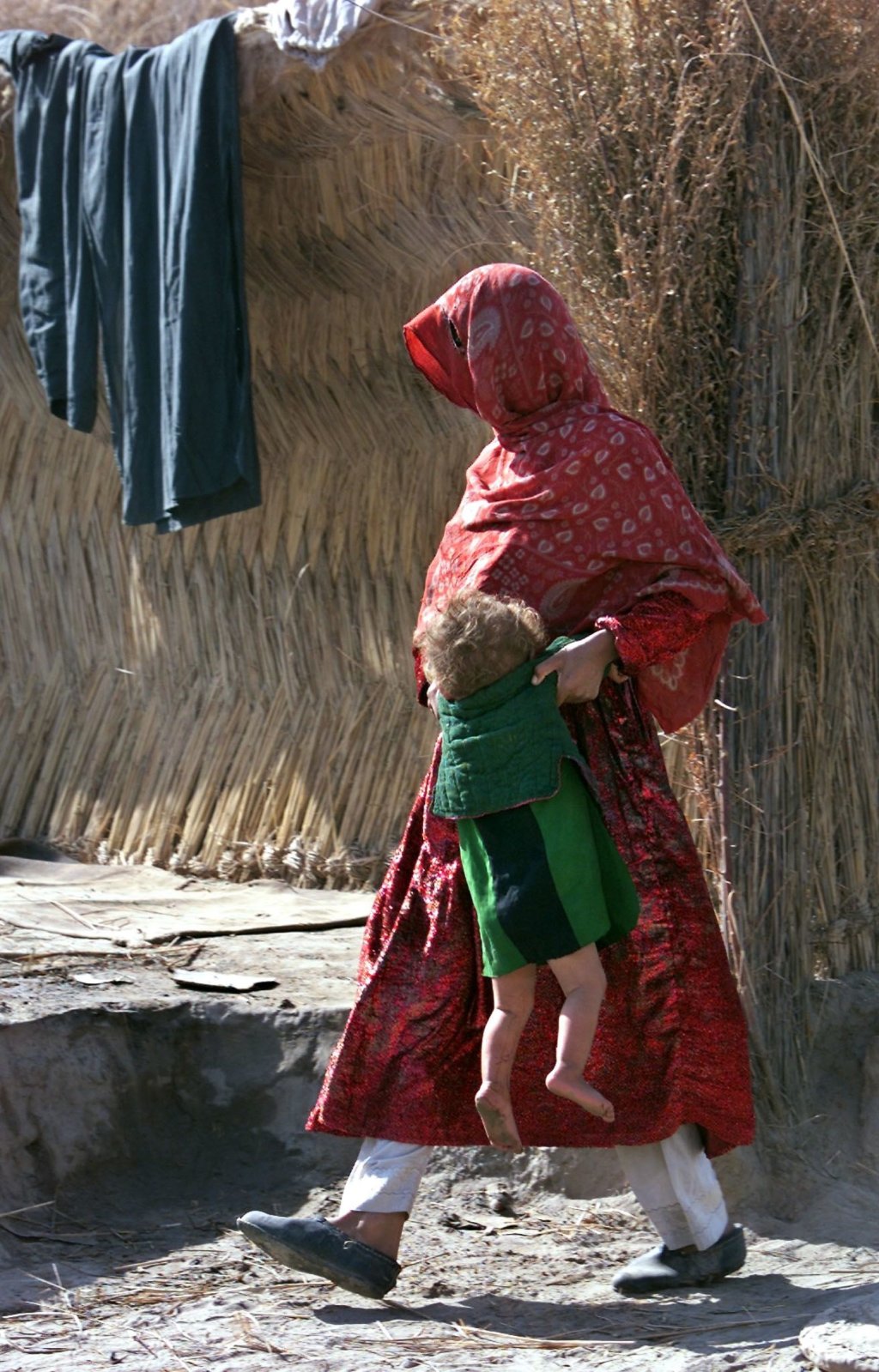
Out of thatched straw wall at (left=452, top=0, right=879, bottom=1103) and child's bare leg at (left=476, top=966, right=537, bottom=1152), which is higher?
thatched straw wall at (left=452, top=0, right=879, bottom=1103)

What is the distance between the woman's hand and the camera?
8.55 ft

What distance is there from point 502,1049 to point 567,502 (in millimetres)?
877

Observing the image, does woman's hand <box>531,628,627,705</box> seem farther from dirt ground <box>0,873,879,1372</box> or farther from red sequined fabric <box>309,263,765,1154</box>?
dirt ground <box>0,873,879,1372</box>

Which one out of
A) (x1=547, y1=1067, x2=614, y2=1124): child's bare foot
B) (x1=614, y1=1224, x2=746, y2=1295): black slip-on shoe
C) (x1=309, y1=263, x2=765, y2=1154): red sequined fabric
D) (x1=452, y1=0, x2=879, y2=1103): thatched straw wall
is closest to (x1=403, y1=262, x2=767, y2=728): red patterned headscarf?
(x1=309, y1=263, x2=765, y2=1154): red sequined fabric

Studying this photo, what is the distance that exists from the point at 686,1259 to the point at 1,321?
422 centimetres

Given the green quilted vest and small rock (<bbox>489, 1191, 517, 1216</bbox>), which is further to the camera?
small rock (<bbox>489, 1191, 517, 1216</bbox>)

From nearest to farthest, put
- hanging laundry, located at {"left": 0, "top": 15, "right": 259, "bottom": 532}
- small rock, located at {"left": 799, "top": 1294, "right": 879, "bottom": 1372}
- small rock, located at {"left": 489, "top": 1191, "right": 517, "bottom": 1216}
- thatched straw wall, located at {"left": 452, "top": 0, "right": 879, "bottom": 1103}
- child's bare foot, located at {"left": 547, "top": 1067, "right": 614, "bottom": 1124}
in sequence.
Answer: small rock, located at {"left": 799, "top": 1294, "right": 879, "bottom": 1372} → child's bare foot, located at {"left": 547, "top": 1067, "right": 614, "bottom": 1124} → thatched straw wall, located at {"left": 452, "top": 0, "right": 879, "bottom": 1103} → small rock, located at {"left": 489, "top": 1191, "right": 517, "bottom": 1216} → hanging laundry, located at {"left": 0, "top": 15, "right": 259, "bottom": 532}

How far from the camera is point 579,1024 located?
2527mm

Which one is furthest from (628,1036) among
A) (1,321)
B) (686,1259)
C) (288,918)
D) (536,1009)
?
(1,321)

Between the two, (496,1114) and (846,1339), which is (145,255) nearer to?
(496,1114)

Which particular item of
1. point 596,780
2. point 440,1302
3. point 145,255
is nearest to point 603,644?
point 596,780

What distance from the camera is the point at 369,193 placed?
476 centimetres

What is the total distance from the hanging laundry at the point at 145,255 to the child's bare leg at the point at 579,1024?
7.66 ft

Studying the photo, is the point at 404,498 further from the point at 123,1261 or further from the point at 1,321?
the point at 123,1261
